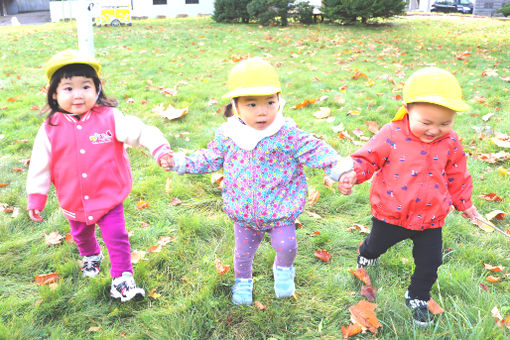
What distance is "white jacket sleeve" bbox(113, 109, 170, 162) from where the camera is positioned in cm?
222

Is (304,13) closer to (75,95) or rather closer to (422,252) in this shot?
(75,95)

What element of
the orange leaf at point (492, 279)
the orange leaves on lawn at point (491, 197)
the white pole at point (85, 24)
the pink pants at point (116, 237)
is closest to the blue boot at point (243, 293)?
the pink pants at point (116, 237)

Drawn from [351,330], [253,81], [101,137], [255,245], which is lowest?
[351,330]

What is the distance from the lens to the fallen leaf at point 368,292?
7.95ft

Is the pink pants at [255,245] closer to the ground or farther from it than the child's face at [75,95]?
closer to the ground

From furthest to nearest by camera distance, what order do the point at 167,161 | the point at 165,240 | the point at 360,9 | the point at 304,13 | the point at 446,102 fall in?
the point at 304,13, the point at 360,9, the point at 165,240, the point at 167,161, the point at 446,102

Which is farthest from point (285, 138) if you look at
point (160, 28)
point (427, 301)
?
point (160, 28)

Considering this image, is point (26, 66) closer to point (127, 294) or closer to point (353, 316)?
point (127, 294)

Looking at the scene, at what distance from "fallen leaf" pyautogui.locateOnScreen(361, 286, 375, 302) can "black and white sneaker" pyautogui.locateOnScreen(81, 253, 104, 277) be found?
5.71ft

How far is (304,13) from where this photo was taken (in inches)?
587

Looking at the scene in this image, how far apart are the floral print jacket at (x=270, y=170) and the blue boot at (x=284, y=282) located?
1.11ft

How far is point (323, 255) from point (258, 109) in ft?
4.32

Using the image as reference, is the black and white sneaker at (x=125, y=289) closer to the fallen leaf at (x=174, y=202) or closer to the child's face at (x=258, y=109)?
the fallen leaf at (x=174, y=202)

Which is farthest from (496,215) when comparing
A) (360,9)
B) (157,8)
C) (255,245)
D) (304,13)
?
(157,8)
